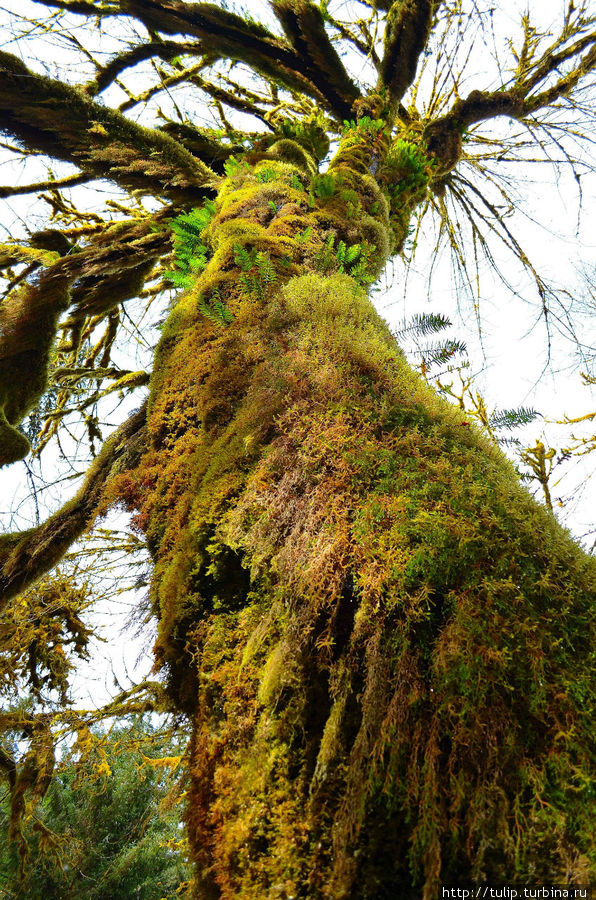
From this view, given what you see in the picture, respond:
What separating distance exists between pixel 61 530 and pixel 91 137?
10.6 ft

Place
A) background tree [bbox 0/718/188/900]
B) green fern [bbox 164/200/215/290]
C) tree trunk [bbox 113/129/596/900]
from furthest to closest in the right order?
1. background tree [bbox 0/718/188/900]
2. green fern [bbox 164/200/215/290]
3. tree trunk [bbox 113/129/596/900]

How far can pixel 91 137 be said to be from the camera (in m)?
3.88

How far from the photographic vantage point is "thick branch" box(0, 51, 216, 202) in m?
3.57

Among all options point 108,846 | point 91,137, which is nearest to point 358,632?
point 91,137

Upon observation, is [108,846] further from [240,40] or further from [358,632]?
[240,40]

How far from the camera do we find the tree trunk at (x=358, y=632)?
3.04 ft

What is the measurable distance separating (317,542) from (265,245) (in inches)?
79.8

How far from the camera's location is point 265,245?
276 cm

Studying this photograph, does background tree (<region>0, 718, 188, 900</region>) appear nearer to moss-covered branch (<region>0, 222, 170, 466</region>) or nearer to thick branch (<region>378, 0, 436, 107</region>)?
moss-covered branch (<region>0, 222, 170, 466</region>)

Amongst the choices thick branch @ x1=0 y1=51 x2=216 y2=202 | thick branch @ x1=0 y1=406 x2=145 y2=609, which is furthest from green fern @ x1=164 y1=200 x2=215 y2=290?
thick branch @ x1=0 y1=406 x2=145 y2=609

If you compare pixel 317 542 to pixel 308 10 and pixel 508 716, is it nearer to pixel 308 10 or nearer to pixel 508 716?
pixel 508 716

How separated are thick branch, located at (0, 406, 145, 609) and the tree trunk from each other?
0.56 meters

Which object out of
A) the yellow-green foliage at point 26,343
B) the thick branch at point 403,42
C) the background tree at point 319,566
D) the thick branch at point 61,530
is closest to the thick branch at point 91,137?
the background tree at point 319,566

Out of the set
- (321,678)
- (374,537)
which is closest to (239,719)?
(321,678)
